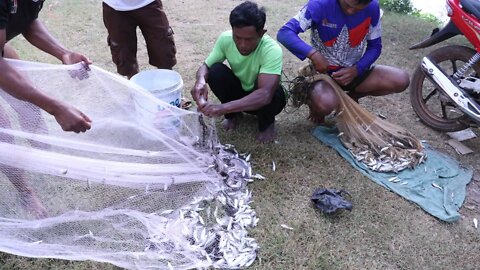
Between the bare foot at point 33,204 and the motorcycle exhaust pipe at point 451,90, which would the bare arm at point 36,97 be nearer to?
the bare foot at point 33,204

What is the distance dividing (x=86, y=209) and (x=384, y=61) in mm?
3661

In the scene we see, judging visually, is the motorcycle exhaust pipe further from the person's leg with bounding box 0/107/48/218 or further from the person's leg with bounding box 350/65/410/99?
the person's leg with bounding box 0/107/48/218

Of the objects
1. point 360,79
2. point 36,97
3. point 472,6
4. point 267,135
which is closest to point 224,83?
point 267,135

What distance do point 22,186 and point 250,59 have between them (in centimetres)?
176

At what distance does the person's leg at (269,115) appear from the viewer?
330 centimetres

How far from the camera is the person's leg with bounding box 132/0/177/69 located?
10.8ft

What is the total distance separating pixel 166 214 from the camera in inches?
100

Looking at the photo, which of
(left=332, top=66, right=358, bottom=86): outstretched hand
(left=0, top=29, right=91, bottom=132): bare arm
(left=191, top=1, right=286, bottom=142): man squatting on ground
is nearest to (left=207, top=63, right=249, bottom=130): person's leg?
(left=191, top=1, right=286, bottom=142): man squatting on ground

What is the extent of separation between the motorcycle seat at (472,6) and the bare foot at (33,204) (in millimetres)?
3315

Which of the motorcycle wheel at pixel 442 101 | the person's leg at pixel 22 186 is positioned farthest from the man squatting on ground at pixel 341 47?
the person's leg at pixel 22 186

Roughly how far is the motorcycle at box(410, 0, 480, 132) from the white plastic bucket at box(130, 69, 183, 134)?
6.98ft

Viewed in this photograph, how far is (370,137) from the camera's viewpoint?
11.0 feet

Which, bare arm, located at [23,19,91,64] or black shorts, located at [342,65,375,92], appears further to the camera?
black shorts, located at [342,65,375,92]

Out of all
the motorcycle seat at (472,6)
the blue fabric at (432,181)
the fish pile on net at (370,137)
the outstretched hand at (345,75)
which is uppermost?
the motorcycle seat at (472,6)
